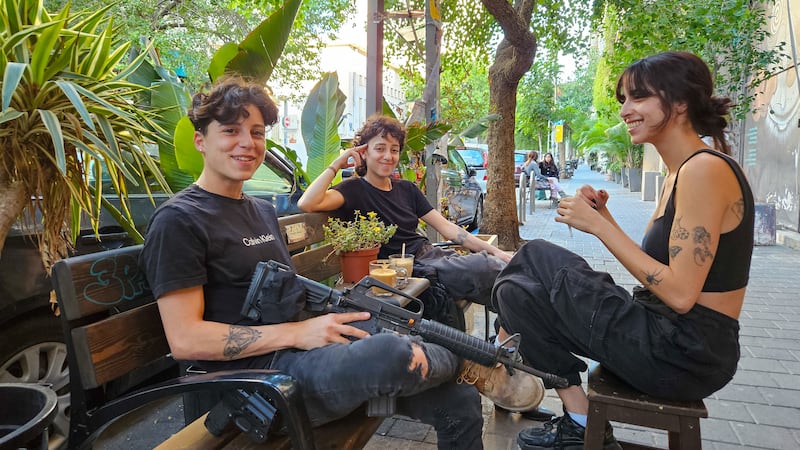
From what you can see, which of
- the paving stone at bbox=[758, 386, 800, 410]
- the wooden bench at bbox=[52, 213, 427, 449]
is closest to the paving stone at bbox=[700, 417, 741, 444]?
the paving stone at bbox=[758, 386, 800, 410]

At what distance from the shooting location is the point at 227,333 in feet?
5.97

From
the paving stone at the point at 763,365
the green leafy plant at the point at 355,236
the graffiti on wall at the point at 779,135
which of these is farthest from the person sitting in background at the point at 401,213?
the graffiti on wall at the point at 779,135

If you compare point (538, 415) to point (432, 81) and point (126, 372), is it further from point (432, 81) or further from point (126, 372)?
point (432, 81)

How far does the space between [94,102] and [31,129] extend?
0.68 feet

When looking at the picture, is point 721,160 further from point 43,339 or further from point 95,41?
point 43,339

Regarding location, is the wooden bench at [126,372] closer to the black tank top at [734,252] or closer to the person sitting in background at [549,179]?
the black tank top at [734,252]

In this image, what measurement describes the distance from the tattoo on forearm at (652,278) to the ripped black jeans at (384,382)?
738 mm

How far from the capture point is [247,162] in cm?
208

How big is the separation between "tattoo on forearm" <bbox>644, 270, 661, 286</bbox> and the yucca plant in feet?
5.85

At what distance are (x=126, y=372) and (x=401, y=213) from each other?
2.12 m

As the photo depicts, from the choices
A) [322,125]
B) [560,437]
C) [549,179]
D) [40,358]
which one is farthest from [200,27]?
[560,437]

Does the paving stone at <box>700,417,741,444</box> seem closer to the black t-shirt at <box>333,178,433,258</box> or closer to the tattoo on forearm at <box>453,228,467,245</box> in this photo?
the tattoo on forearm at <box>453,228,467,245</box>

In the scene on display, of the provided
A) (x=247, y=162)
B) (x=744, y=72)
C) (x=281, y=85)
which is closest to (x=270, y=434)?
(x=247, y=162)

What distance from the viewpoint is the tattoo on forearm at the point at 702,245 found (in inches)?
73.0
